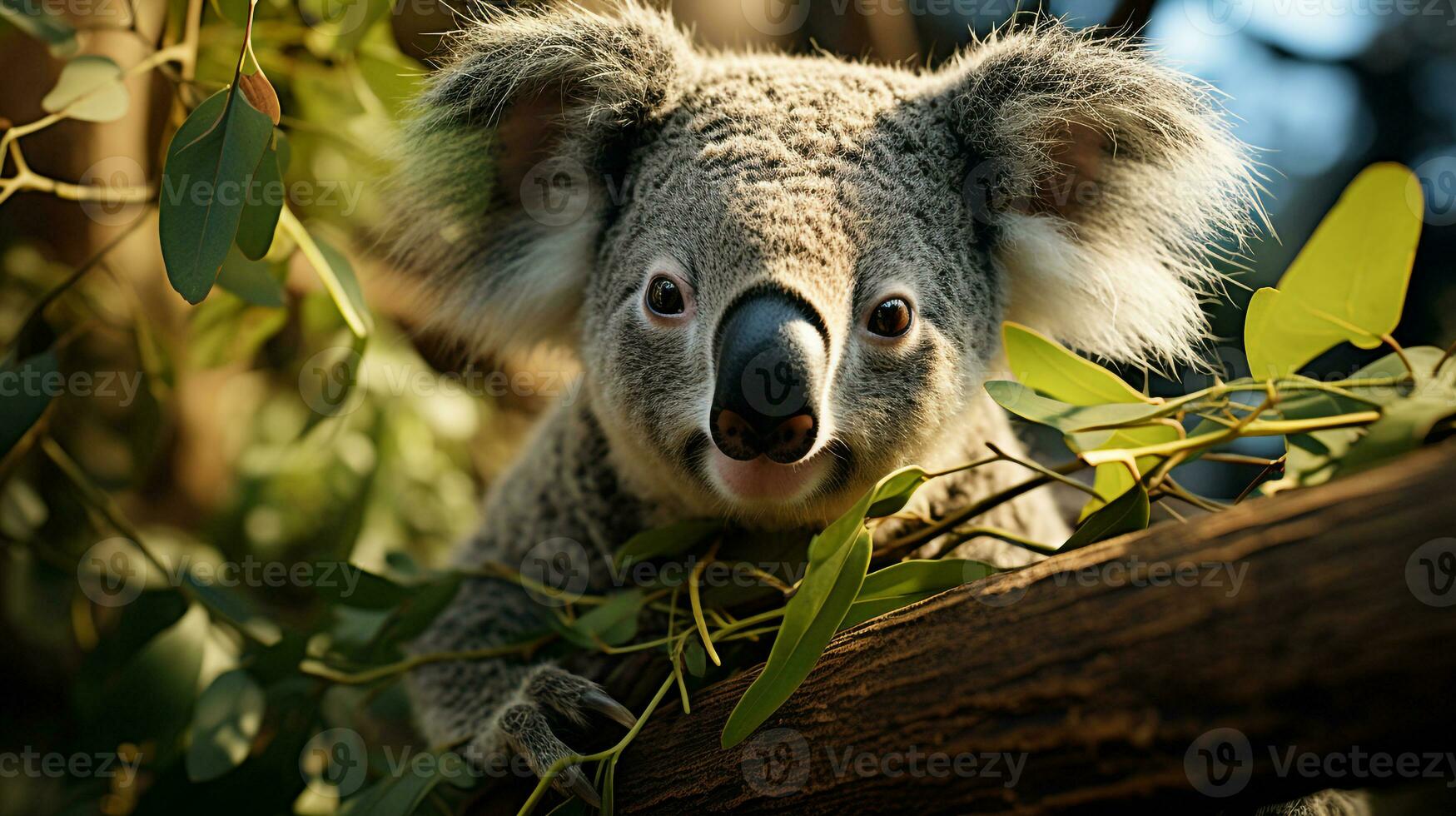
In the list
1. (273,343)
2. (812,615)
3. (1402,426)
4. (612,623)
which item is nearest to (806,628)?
(812,615)

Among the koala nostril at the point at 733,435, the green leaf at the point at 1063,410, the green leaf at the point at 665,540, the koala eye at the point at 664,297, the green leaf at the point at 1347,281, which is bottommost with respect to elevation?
the green leaf at the point at 665,540

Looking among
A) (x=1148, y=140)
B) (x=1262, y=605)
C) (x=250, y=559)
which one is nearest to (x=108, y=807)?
(x=250, y=559)

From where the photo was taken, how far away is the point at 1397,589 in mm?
842

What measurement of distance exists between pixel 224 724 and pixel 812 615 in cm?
130

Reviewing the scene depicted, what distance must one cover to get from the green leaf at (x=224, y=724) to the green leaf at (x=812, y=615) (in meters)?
1.14

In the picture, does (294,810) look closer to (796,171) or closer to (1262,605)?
(796,171)

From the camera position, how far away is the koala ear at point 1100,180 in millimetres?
1761

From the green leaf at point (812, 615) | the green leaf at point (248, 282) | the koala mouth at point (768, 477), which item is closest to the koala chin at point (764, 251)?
the koala mouth at point (768, 477)

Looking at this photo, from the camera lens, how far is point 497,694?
6.84 feet

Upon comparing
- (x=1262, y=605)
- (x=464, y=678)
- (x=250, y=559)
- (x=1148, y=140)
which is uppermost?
(x=1148, y=140)

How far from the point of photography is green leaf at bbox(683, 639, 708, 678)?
1491mm

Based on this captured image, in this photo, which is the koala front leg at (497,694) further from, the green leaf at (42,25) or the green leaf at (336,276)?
the green leaf at (42,25)

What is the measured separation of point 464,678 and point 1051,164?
67.1 inches

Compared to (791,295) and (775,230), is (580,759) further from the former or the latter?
(775,230)
